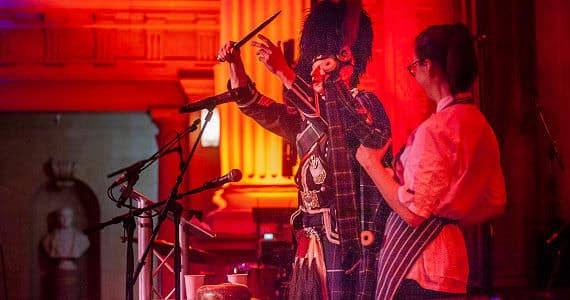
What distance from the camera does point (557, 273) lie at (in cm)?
593

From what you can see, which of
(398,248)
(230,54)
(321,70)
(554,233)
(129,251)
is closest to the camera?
(398,248)

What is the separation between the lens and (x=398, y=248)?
4172 mm

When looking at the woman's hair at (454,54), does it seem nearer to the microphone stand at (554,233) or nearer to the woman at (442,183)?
the woman at (442,183)

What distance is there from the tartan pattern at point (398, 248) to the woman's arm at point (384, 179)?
1.4 inches

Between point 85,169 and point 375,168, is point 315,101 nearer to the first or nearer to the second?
point 375,168

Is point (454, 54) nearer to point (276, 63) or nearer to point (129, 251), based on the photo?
point (276, 63)

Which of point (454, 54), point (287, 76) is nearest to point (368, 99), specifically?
point (287, 76)

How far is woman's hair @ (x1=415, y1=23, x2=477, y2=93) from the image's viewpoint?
4.11 metres

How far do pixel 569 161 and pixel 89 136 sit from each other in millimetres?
5646

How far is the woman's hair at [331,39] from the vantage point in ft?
15.0

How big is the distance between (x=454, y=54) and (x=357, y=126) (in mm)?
613

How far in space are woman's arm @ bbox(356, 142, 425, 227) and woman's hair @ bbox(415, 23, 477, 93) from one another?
487 mm

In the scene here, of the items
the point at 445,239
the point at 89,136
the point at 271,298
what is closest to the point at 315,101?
the point at 445,239

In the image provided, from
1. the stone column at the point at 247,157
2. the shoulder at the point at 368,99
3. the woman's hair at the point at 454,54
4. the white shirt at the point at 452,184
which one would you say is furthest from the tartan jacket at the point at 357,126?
the stone column at the point at 247,157
